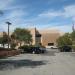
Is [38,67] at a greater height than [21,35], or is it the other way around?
[21,35]

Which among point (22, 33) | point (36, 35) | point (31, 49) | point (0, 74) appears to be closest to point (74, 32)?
point (22, 33)

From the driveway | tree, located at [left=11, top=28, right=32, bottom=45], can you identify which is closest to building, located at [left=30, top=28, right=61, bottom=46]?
tree, located at [left=11, top=28, right=32, bottom=45]

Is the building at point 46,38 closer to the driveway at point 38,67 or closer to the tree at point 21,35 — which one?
the tree at point 21,35

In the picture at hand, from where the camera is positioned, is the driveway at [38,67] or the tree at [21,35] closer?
the driveway at [38,67]

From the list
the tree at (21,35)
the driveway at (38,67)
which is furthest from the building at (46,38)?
the driveway at (38,67)

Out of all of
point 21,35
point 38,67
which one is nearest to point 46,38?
point 21,35

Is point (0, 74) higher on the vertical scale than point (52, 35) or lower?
lower

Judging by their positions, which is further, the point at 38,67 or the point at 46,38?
the point at 46,38

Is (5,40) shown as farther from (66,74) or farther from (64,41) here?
(66,74)

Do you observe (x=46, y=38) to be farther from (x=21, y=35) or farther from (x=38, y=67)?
(x=38, y=67)

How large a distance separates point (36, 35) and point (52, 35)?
11.8 meters

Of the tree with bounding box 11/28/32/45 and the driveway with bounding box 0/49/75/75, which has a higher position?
the tree with bounding box 11/28/32/45

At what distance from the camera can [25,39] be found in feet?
340

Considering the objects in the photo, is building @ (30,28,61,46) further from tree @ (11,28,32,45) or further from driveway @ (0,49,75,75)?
driveway @ (0,49,75,75)
